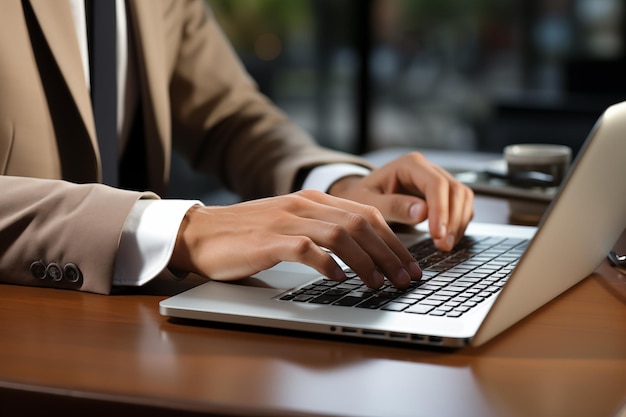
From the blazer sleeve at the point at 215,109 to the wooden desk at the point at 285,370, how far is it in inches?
37.2

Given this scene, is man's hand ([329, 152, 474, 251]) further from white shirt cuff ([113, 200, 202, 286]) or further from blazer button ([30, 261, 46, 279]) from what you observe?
blazer button ([30, 261, 46, 279])

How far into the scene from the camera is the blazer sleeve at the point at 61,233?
0.93m

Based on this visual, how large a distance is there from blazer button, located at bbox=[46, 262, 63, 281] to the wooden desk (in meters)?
0.09

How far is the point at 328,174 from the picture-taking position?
4.80 feet

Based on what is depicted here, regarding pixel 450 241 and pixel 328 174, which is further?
pixel 328 174

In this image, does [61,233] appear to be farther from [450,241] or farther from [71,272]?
[450,241]

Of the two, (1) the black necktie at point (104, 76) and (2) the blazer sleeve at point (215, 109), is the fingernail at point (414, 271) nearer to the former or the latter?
(1) the black necktie at point (104, 76)

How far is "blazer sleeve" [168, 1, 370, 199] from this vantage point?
5.78 ft

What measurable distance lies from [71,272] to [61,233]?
0.05m

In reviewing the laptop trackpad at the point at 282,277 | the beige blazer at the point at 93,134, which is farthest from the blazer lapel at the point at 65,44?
the laptop trackpad at the point at 282,277

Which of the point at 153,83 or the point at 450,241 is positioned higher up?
the point at 153,83

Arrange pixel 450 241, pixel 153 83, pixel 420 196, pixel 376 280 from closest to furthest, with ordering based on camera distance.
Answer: pixel 376 280
pixel 450 241
pixel 420 196
pixel 153 83

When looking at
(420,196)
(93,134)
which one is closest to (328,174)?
(420,196)

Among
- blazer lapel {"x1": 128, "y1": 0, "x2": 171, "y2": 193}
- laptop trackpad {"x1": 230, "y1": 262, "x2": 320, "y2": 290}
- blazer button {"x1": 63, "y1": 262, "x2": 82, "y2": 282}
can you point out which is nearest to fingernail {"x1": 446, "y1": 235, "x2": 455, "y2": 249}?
laptop trackpad {"x1": 230, "y1": 262, "x2": 320, "y2": 290}
